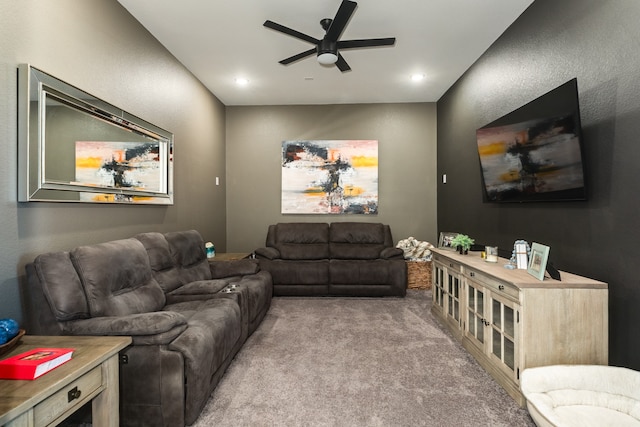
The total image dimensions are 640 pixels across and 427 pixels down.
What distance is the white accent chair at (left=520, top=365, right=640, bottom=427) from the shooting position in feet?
5.17

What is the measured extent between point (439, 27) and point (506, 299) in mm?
2511

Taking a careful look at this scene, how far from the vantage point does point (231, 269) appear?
3578 millimetres

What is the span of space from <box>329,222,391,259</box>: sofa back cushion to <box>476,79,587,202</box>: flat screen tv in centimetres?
202

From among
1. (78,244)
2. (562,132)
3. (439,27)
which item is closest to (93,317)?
(78,244)

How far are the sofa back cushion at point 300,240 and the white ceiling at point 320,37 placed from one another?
6.59ft

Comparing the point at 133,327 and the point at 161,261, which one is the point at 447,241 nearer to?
the point at 161,261

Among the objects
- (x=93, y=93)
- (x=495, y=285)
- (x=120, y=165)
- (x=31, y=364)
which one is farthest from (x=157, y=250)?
(x=495, y=285)

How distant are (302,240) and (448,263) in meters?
2.31

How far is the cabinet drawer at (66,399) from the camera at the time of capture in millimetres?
1149

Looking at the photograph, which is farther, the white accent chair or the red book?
the white accent chair

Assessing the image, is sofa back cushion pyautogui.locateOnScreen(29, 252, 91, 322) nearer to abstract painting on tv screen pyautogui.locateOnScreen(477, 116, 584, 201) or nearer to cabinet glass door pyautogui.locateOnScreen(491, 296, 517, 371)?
cabinet glass door pyautogui.locateOnScreen(491, 296, 517, 371)

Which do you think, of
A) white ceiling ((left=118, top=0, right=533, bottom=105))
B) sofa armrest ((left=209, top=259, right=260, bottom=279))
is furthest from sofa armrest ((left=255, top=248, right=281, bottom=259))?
white ceiling ((left=118, top=0, right=533, bottom=105))

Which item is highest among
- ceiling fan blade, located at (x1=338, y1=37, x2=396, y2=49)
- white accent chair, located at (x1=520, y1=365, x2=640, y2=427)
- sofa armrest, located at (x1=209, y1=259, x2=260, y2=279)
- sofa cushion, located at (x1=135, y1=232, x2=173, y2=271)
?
ceiling fan blade, located at (x1=338, y1=37, x2=396, y2=49)

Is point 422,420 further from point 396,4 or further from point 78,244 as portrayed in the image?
point 396,4
